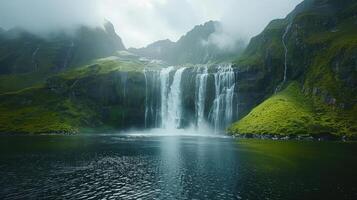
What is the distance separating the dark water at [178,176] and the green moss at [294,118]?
218ft

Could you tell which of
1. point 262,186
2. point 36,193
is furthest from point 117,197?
point 262,186

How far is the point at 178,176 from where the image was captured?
199ft

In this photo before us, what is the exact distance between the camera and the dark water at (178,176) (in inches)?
1865

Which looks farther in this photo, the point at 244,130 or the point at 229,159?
the point at 244,130

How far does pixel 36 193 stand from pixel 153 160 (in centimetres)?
3643

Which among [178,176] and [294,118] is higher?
[294,118]

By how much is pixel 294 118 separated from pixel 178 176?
115007 mm

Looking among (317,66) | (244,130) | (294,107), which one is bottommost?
(244,130)

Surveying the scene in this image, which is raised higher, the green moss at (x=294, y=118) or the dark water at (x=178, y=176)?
the green moss at (x=294, y=118)

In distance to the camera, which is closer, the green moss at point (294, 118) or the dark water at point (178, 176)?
the dark water at point (178, 176)

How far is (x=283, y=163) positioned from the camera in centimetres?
7406

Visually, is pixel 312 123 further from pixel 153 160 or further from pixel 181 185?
pixel 181 185

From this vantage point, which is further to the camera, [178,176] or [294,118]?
[294,118]

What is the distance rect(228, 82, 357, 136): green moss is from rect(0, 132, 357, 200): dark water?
66.3 meters
